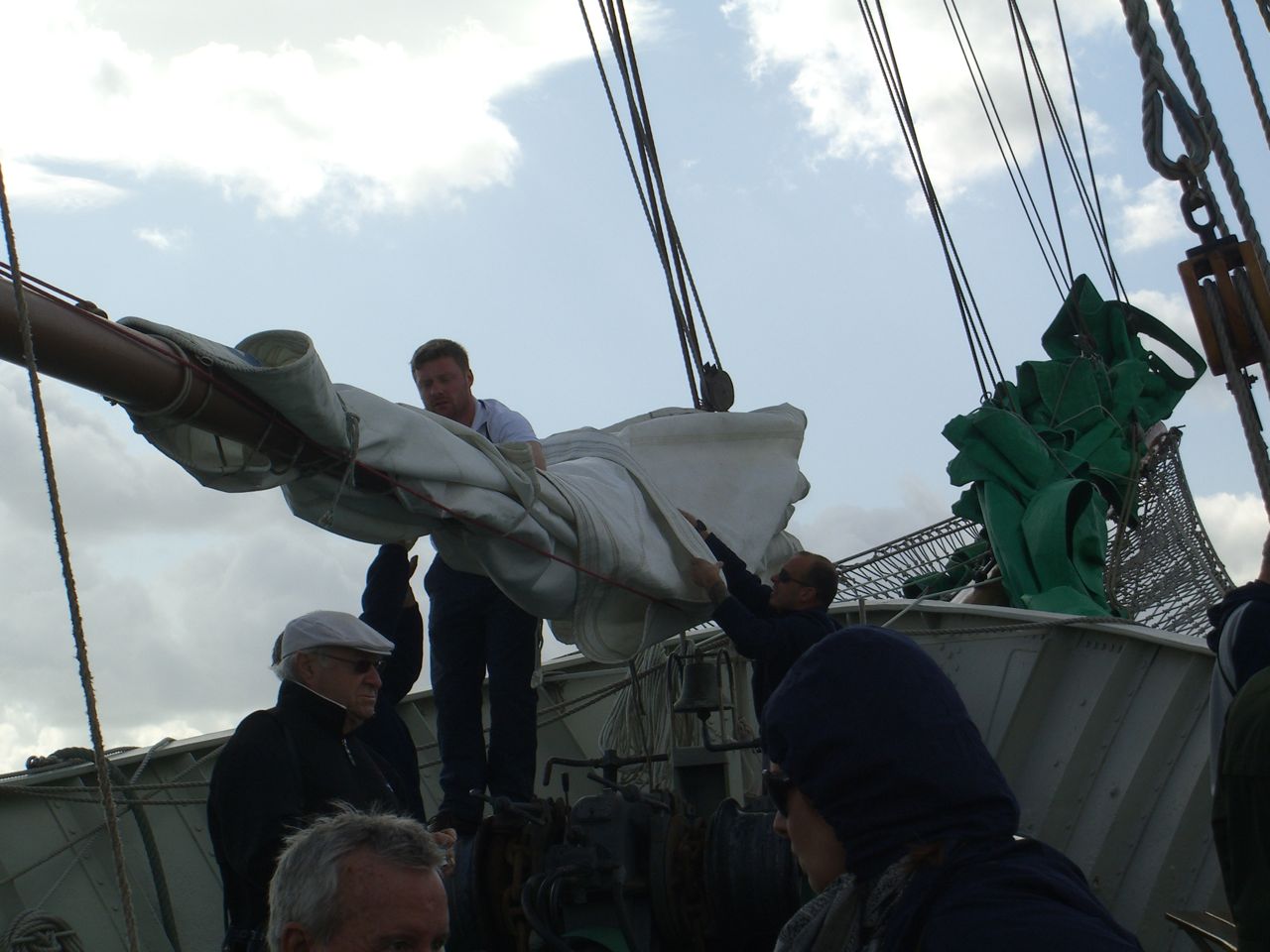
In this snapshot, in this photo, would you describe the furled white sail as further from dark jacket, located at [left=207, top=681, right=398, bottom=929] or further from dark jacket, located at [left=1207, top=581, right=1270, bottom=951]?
dark jacket, located at [left=1207, top=581, right=1270, bottom=951]

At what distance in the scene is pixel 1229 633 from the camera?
8.74 feet

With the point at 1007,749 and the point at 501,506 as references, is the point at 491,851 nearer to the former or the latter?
the point at 501,506

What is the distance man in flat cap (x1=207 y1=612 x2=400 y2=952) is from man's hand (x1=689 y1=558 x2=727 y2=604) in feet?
4.04

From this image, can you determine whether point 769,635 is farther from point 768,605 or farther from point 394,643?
point 394,643

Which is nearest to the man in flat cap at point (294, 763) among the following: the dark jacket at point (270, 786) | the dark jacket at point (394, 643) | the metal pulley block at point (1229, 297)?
the dark jacket at point (270, 786)

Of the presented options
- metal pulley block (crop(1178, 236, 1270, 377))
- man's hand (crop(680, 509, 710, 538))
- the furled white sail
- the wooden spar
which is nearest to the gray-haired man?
the wooden spar

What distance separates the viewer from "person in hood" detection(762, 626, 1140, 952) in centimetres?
150

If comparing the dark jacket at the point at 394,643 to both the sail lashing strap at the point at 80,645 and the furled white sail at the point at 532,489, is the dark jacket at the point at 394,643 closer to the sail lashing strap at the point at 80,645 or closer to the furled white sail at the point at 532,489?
the furled white sail at the point at 532,489

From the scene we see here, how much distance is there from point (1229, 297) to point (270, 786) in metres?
2.04

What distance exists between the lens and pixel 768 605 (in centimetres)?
470

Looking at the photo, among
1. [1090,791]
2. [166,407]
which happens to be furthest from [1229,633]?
[1090,791]

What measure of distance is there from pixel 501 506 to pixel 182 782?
7.65 feet

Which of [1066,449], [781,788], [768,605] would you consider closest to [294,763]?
[781,788]

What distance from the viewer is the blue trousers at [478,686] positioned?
440 centimetres
